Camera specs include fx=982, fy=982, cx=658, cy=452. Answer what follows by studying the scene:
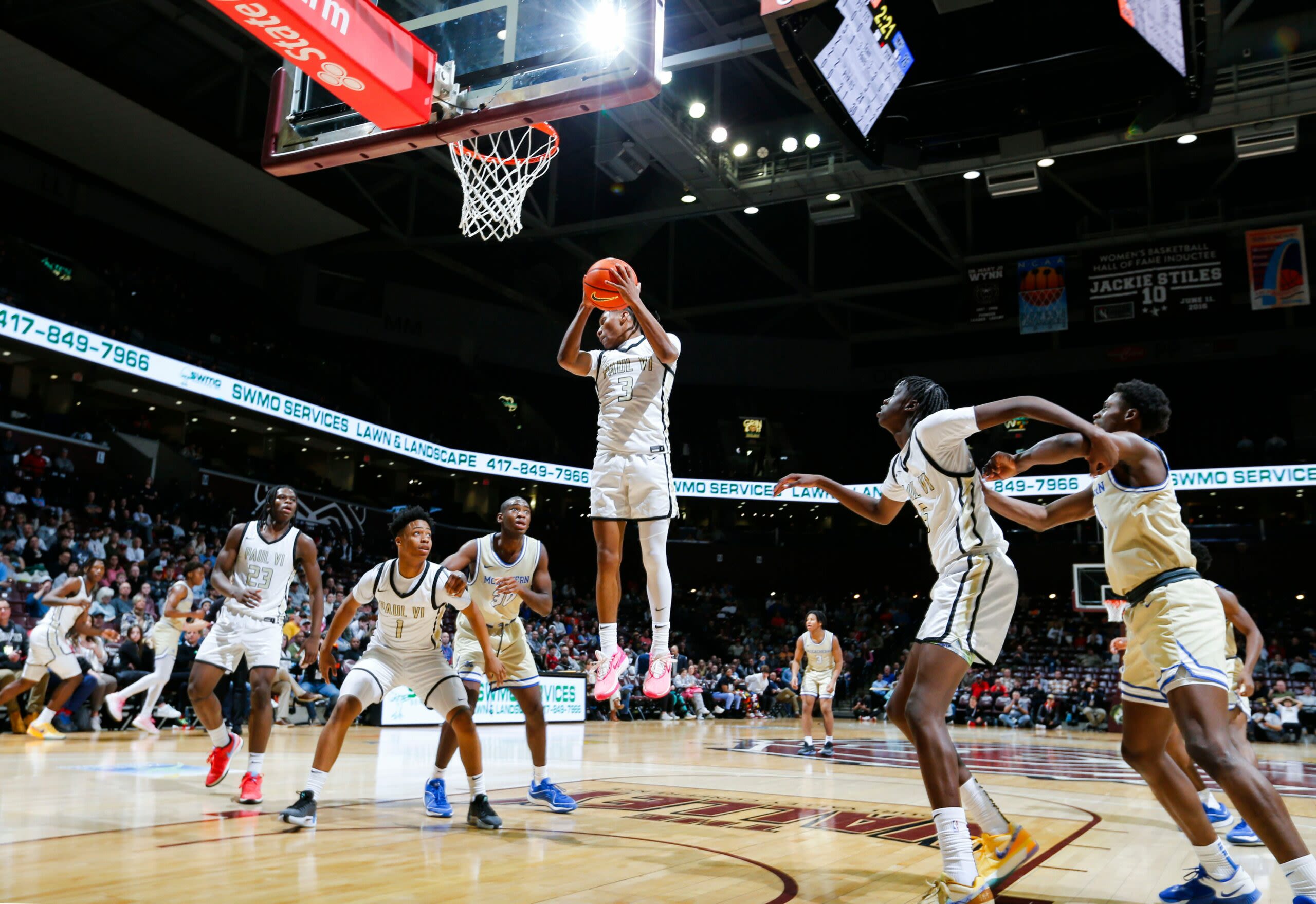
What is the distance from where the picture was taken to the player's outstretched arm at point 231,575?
708 centimetres

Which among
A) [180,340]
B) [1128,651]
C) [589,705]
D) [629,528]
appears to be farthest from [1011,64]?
[629,528]

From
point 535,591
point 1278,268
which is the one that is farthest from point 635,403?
point 1278,268

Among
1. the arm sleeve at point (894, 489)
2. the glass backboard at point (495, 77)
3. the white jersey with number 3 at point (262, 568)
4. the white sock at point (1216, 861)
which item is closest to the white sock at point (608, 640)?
the arm sleeve at point (894, 489)

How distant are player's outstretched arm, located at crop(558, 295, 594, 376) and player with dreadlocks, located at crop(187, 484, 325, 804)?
2.69 m

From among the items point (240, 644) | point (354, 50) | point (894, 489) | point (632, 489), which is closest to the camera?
point (894, 489)

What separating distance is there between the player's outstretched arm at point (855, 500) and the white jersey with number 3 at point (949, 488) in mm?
396

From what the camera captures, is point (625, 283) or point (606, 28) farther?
point (606, 28)

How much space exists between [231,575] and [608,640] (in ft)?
10.8

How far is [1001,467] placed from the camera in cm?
421

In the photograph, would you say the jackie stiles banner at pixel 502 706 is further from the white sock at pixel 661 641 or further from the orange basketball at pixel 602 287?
the orange basketball at pixel 602 287

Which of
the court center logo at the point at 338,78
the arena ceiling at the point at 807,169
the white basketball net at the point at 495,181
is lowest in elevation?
the court center logo at the point at 338,78

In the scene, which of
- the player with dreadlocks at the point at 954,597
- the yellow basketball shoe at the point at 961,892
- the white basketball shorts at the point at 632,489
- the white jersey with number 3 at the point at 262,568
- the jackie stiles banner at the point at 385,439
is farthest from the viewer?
the jackie stiles banner at the point at 385,439

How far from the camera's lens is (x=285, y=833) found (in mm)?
5574

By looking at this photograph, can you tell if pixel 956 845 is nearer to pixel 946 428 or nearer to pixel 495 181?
pixel 946 428
